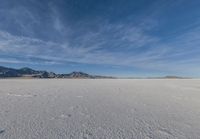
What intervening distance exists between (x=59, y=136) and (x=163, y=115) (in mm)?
3081

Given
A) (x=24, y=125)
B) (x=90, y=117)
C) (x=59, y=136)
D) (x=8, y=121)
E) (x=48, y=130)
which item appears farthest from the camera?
(x=90, y=117)

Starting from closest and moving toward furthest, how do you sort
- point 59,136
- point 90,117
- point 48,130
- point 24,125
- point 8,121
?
point 59,136 → point 48,130 → point 24,125 → point 8,121 → point 90,117

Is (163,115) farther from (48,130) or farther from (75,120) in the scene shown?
(48,130)

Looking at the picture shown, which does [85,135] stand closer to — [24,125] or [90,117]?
[90,117]

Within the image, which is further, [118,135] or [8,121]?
[8,121]

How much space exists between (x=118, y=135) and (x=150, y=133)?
0.68 meters

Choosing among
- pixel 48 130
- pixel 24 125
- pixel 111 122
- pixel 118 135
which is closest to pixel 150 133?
pixel 118 135

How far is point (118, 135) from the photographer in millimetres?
3000

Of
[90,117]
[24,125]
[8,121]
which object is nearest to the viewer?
[24,125]

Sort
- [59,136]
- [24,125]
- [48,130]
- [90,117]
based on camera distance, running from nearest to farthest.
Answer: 1. [59,136]
2. [48,130]
3. [24,125]
4. [90,117]

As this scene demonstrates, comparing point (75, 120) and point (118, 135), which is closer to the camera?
point (118, 135)

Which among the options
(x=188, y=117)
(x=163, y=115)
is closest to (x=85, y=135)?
(x=163, y=115)

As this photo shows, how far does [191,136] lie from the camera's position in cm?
297

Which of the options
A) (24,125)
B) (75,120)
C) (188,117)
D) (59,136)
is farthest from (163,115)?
(24,125)
